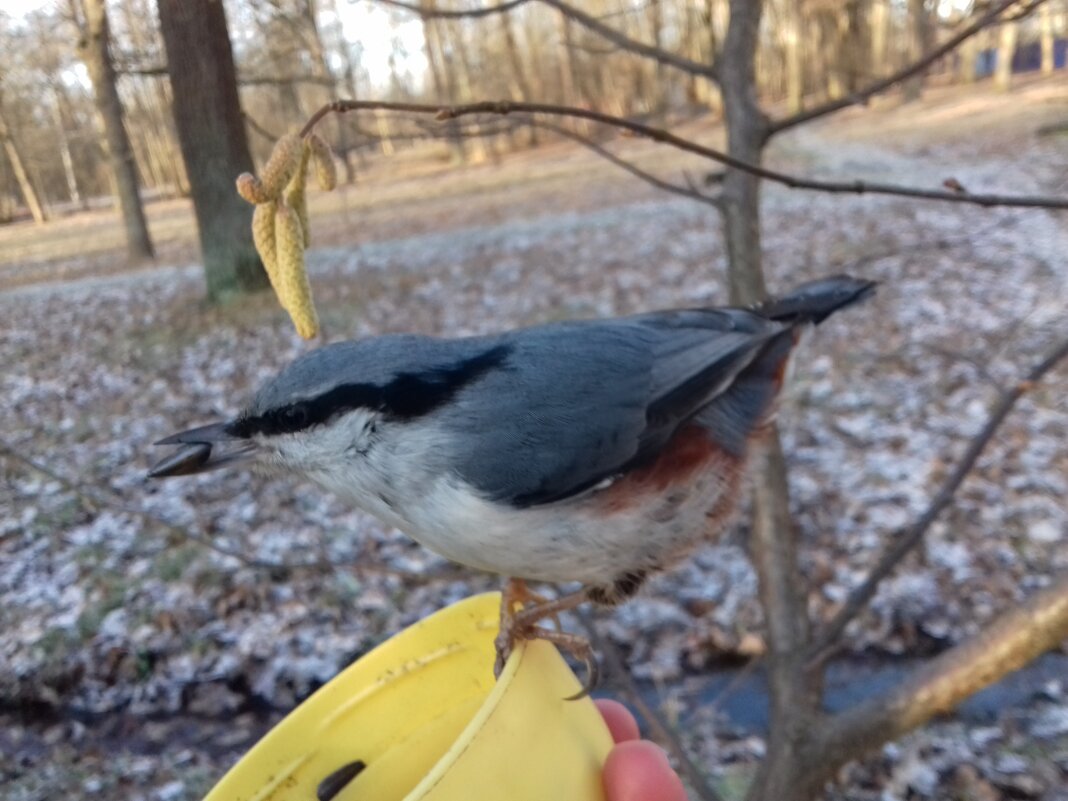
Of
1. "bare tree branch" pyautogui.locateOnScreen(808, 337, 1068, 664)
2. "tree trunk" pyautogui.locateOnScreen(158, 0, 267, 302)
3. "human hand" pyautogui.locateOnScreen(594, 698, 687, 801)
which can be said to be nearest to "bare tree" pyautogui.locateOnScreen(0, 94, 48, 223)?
"tree trunk" pyautogui.locateOnScreen(158, 0, 267, 302)

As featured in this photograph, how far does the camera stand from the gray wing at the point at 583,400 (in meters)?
1.37

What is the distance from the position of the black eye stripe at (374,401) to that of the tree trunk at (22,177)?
85.7 inches

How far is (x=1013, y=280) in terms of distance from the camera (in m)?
6.22

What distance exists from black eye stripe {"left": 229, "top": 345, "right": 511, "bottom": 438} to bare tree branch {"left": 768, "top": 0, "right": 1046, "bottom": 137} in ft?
3.03

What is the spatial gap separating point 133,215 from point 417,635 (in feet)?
16.8

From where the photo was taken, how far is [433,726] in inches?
52.6

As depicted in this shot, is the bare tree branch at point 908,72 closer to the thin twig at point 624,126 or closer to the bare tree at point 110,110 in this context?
the thin twig at point 624,126

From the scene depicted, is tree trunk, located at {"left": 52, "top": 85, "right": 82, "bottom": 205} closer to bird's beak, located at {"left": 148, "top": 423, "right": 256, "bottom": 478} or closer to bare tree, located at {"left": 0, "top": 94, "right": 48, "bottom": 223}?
bare tree, located at {"left": 0, "top": 94, "right": 48, "bottom": 223}

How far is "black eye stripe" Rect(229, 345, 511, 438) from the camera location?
51.8 inches

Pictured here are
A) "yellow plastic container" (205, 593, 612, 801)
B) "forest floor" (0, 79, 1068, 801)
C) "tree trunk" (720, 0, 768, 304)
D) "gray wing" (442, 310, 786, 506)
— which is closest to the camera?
"yellow plastic container" (205, 593, 612, 801)

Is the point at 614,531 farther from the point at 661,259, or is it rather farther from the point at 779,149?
the point at 779,149

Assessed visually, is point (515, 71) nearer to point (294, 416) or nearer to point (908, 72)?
point (908, 72)

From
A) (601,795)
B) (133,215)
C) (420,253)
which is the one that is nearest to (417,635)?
(601,795)

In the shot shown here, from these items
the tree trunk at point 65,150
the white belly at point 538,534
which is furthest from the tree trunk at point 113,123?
the white belly at point 538,534
